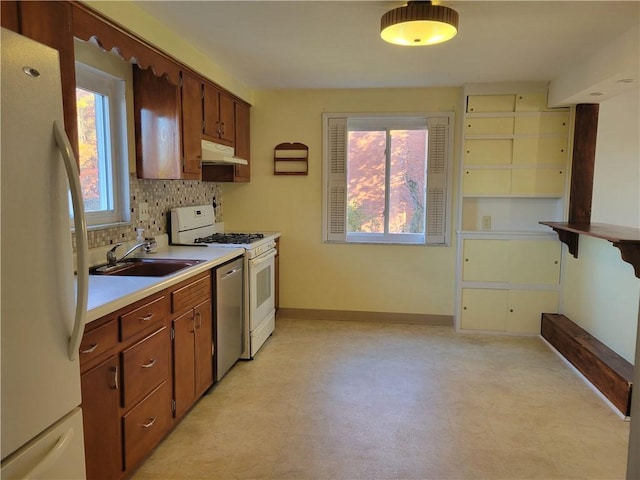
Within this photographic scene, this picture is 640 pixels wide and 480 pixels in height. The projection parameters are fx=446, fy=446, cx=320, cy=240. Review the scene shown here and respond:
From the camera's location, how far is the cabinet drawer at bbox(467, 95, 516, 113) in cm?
402

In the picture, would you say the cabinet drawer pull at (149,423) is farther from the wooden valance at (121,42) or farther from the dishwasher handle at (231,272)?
the wooden valance at (121,42)

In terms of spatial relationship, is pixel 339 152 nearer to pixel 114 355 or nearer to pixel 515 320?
pixel 515 320

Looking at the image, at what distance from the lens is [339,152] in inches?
172

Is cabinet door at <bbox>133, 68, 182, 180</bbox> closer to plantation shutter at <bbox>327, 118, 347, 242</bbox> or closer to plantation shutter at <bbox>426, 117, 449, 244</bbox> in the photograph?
plantation shutter at <bbox>327, 118, 347, 242</bbox>

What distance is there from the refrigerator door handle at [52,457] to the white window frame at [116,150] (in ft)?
5.67

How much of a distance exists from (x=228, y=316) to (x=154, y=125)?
1.39 m

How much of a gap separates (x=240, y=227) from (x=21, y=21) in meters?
3.11

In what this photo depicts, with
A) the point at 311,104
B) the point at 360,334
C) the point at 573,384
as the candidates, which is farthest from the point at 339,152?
the point at 573,384

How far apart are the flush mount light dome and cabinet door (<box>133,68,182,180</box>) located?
150 cm

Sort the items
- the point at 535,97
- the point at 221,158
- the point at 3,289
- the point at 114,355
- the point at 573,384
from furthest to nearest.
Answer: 1. the point at 535,97
2. the point at 221,158
3. the point at 573,384
4. the point at 114,355
5. the point at 3,289

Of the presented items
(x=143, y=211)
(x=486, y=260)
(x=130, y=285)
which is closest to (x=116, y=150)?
(x=143, y=211)

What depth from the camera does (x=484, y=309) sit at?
4207mm

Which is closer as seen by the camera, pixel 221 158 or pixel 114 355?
pixel 114 355

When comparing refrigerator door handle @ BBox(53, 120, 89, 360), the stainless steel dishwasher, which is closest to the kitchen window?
the stainless steel dishwasher
